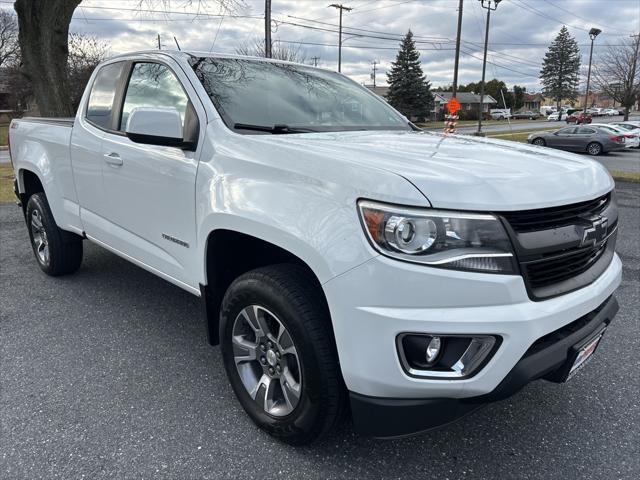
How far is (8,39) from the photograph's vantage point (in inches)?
2029

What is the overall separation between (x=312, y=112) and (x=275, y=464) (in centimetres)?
196

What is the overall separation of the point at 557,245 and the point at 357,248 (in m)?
0.78

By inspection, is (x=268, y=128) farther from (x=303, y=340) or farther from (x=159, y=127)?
(x=303, y=340)

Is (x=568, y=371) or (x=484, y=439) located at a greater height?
(x=568, y=371)

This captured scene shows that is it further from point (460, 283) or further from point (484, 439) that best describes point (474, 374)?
point (484, 439)

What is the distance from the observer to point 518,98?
314 ft

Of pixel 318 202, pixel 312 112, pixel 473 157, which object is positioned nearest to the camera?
pixel 318 202

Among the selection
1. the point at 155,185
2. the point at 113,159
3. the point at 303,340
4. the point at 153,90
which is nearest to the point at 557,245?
the point at 303,340

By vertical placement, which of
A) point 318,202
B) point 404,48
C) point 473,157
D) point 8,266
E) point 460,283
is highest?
point 404,48

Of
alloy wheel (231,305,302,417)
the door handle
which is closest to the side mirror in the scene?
the door handle

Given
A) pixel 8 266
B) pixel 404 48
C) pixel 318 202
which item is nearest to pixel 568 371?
pixel 318 202

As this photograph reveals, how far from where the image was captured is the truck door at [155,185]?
280cm

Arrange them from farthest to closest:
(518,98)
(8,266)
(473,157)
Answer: (518,98) < (8,266) < (473,157)

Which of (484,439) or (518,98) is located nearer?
(484,439)
